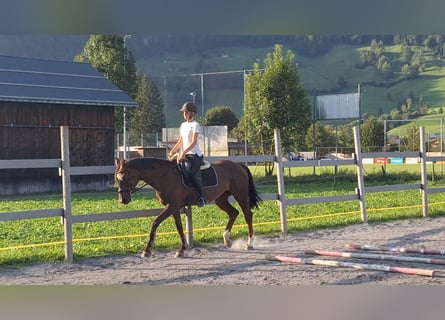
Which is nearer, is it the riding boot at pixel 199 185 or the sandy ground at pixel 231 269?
the sandy ground at pixel 231 269

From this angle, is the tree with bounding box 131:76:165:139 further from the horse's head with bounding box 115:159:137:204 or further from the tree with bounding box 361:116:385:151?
the horse's head with bounding box 115:159:137:204

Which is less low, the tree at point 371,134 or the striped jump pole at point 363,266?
the tree at point 371,134

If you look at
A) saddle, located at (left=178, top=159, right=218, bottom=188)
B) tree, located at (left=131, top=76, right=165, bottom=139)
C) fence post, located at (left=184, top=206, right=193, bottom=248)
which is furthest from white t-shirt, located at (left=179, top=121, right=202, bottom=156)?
tree, located at (left=131, top=76, right=165, bottom=139)

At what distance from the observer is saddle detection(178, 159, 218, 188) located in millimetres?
6873

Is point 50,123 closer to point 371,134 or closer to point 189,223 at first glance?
point 189,223

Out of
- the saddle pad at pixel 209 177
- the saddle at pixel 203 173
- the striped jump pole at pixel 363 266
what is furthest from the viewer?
the saddle pad at pixel 209 177

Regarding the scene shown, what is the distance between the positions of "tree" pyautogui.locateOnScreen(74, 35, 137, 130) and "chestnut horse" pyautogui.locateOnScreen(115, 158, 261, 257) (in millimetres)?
26718

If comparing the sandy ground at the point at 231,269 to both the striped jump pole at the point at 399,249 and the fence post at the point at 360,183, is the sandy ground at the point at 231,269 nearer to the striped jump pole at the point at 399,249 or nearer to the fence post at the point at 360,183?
the striped jump pole at the point at 399,249

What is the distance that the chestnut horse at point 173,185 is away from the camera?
6.59 metres

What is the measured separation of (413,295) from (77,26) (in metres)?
3.13

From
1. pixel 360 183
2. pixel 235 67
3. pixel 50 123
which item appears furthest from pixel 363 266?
pixel 235 67

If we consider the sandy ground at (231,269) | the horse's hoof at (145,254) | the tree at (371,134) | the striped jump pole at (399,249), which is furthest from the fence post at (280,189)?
the tree at (371,134)

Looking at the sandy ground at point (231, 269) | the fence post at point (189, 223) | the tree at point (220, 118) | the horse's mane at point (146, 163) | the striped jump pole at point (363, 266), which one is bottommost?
the sandy ground at point (231, 269)

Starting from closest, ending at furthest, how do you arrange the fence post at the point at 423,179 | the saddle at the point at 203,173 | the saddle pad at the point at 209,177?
1. the saddle at the point at 203,173
2. the saddle pad at the point at 209,177
3. the fence post at the point at 423,179
